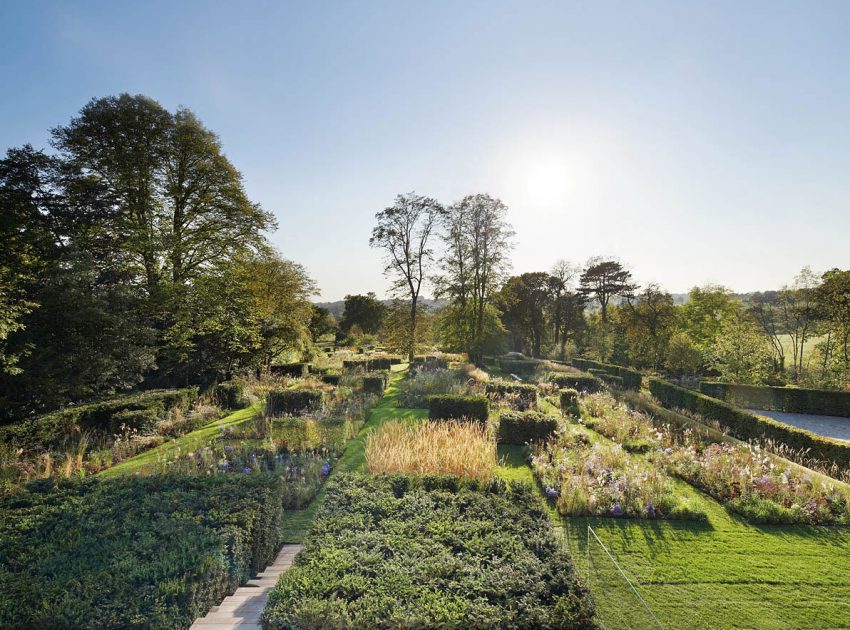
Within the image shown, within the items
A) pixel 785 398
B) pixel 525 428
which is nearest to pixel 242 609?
pixel 525 428

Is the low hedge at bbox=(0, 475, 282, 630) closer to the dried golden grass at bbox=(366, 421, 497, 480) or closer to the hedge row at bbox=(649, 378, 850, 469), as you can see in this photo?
the dried golden grass at bbox=(366, 421, 497, 480)

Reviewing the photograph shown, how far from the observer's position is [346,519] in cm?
382

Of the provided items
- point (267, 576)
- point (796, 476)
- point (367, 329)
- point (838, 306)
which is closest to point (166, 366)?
point (267, 576)

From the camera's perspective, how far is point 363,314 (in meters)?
55.6

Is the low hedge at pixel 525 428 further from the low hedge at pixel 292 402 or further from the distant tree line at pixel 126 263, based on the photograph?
the distant tree line at pixel 126 263

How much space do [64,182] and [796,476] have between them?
75.2 feet

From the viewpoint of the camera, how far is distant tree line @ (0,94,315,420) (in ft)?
32.4

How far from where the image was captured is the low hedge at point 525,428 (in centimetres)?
935

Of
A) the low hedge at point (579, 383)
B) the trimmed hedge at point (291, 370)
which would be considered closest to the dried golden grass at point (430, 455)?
the low hedge at point (579, 383)

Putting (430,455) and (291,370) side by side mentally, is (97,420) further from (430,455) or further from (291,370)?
(291,370)

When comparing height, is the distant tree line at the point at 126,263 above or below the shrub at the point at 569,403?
above

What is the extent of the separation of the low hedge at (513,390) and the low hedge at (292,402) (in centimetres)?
607

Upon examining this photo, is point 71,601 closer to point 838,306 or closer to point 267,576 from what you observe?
point 267,576

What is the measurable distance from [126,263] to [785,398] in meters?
27.7
